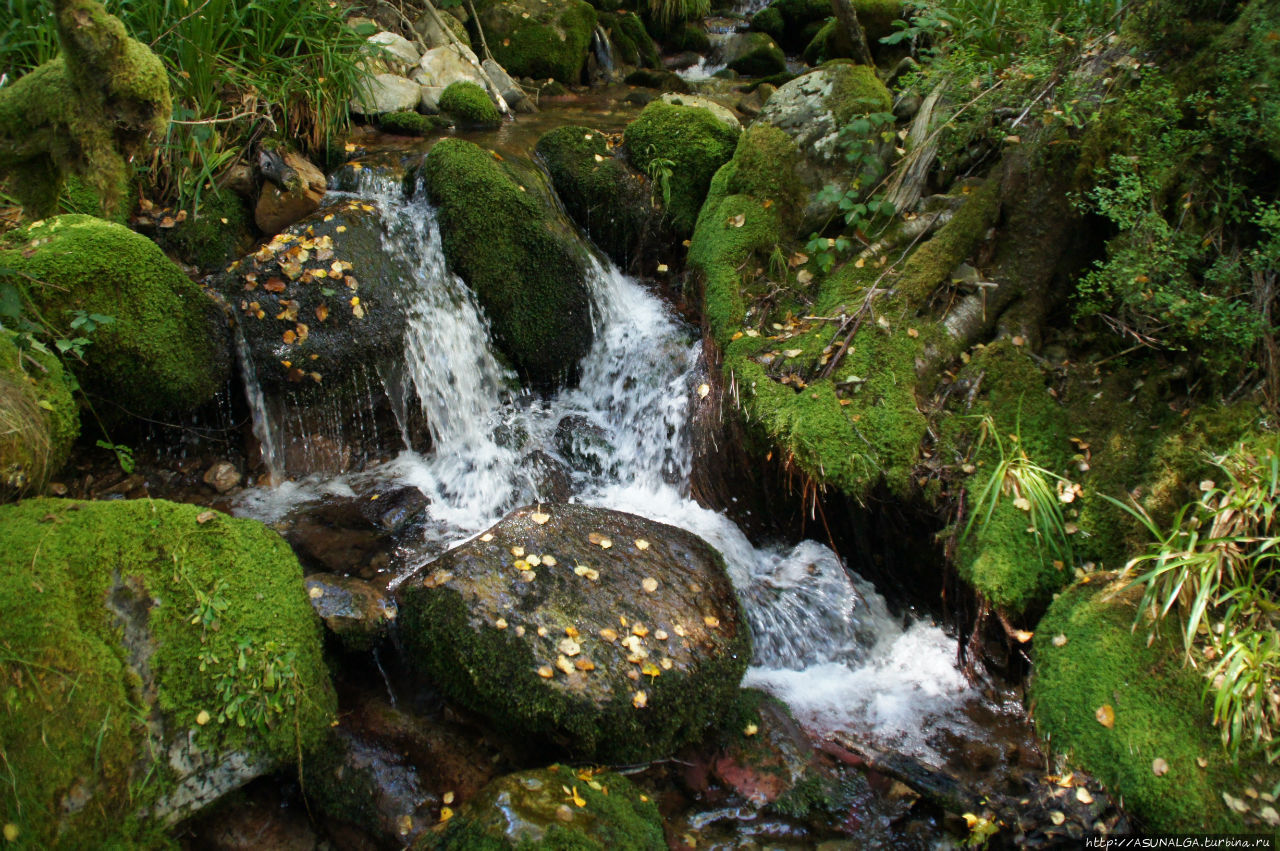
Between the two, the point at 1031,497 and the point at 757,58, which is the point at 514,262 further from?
the point at 757,58

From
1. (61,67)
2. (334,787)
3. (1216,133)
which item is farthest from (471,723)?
(1216,133)

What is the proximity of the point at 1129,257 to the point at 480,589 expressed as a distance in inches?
135

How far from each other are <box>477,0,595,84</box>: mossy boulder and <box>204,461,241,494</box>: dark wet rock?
6906mm

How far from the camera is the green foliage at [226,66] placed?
16.0 feet

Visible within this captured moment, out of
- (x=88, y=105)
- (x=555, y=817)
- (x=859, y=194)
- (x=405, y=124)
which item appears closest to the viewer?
(x=555, y=817)

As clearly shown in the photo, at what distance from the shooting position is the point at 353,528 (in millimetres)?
4520

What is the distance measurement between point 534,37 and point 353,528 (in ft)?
25.1

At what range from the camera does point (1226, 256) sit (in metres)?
3.27

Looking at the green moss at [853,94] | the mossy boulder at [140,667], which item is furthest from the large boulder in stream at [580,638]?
the green moss at [853,94]

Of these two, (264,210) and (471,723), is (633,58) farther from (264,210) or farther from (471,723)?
(471,723)

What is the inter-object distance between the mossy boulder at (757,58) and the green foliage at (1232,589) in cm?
1009

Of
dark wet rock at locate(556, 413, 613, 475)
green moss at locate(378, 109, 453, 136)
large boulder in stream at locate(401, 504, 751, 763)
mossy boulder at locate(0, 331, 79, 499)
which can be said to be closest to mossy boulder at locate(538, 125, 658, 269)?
green moss at locate(378, 109, 453, 136)

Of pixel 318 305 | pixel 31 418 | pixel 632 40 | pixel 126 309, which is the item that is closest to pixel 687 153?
pixel 318 305

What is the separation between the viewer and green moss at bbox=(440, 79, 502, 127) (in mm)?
7402
